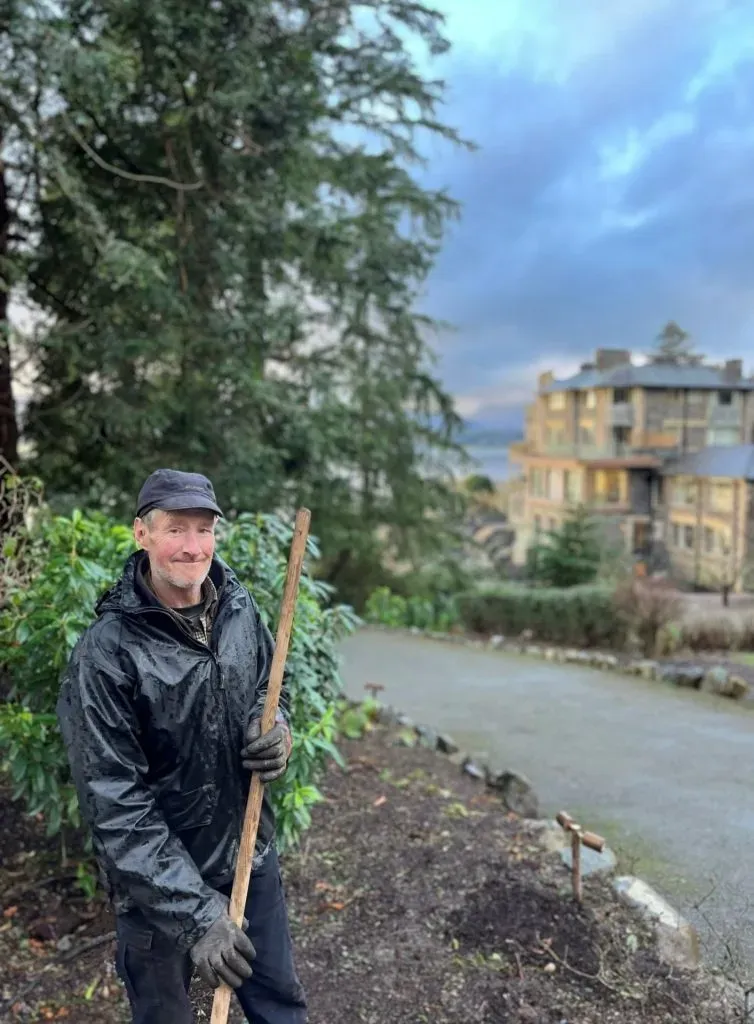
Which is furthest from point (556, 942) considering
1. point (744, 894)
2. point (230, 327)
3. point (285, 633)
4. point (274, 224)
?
point (274, 224)

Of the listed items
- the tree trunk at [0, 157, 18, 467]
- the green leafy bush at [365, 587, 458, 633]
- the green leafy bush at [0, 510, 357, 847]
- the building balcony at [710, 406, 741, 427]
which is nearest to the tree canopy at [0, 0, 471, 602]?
the tree trunk at [0, 157, 18, 467]

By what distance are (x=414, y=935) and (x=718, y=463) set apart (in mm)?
14529

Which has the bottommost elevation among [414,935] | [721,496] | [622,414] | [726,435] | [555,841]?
[414,935]

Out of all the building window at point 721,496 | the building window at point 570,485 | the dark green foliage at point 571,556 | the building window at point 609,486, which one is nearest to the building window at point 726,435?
the building window at point 721,496

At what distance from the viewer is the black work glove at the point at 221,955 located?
163cm

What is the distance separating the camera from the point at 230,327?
687 cm

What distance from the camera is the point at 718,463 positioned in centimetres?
1523

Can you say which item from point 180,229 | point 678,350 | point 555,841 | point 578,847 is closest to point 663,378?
point 678,350

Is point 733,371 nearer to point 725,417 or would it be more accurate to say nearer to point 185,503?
point 725,417

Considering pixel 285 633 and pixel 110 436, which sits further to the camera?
pixel 110 436

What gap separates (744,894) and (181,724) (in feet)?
7.96

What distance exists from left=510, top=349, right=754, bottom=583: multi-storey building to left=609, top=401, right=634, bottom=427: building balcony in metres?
0.02

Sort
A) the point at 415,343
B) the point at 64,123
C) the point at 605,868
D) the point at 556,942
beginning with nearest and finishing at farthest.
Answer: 1. the point at 556,942
2. the point at 605,868
3. the point at 64,123
4. the point at 415,343

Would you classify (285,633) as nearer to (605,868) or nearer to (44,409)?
(605,868)
